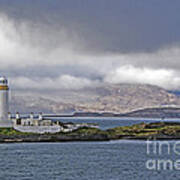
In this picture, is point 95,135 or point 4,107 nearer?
point 4,107

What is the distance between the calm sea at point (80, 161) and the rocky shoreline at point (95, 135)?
144 inches

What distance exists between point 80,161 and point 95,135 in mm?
30102

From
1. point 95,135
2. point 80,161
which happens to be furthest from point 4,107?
point 80,161

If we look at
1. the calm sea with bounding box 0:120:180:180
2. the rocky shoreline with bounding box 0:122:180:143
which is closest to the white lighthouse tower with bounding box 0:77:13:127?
the rocky shoreline with bounding box 0:122:180:143

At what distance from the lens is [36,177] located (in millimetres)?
54312

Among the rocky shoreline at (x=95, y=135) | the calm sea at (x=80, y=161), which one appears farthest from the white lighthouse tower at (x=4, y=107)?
the calm sea at (x=80, y=161)

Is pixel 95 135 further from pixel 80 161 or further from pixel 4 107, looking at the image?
pixel 80 161

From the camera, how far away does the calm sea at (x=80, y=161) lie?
182ft

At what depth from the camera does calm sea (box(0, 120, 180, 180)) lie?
55.5 metres

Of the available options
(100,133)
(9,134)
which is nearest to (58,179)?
(9,134)

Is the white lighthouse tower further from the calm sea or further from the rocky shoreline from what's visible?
the calm sea

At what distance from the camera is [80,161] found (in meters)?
67.9

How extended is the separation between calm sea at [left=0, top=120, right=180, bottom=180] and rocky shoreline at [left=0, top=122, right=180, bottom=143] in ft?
12.0

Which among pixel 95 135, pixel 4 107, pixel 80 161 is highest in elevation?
pixel 4 107
